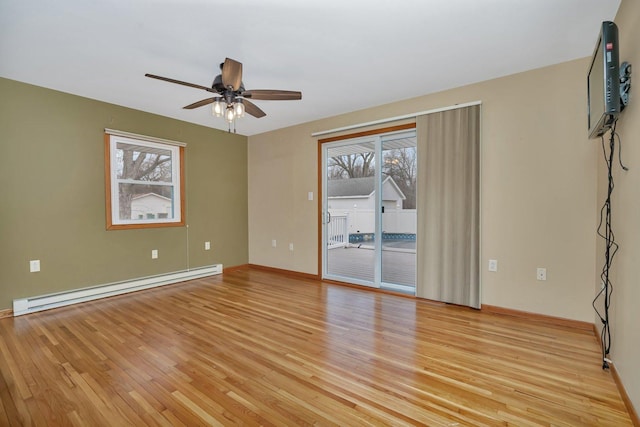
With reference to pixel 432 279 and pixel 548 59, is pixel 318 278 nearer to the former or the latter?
pixel 432 279

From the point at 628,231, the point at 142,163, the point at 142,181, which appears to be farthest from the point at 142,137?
the point at 628,231

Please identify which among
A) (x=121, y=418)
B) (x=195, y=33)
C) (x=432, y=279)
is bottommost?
(x=121, y=418)

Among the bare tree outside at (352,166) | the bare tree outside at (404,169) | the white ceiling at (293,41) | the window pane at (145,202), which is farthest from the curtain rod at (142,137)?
the bare tree outside at (404,169)

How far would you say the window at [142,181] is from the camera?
373 centimetres

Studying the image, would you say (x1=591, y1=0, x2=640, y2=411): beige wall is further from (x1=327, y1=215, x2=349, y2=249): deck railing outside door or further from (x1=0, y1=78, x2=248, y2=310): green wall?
(x1=0, y1=78, x2=248, y2=310): green wall

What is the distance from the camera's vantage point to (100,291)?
3.58m

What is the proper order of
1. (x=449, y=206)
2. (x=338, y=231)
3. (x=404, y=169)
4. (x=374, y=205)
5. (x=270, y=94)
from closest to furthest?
(x=270, y=94), (x=449, y=206), (x=404, y=169), (x=374, y=205), (x=338, y=231)

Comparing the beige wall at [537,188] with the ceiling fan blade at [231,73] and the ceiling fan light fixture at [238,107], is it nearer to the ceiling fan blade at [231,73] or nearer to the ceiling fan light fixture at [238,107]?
the ceiling fan light fixture at [238,107]

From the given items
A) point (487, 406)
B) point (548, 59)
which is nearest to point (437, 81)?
point (548, 59)

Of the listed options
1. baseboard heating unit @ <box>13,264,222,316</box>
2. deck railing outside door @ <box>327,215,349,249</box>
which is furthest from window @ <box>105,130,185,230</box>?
deck railing outside door @ <box>327,215,349,249</box>

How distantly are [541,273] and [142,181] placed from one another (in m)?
4.89

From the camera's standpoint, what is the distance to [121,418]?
154 cm

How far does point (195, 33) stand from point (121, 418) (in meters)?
2.57

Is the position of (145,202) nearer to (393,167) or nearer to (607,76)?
(393,167)
